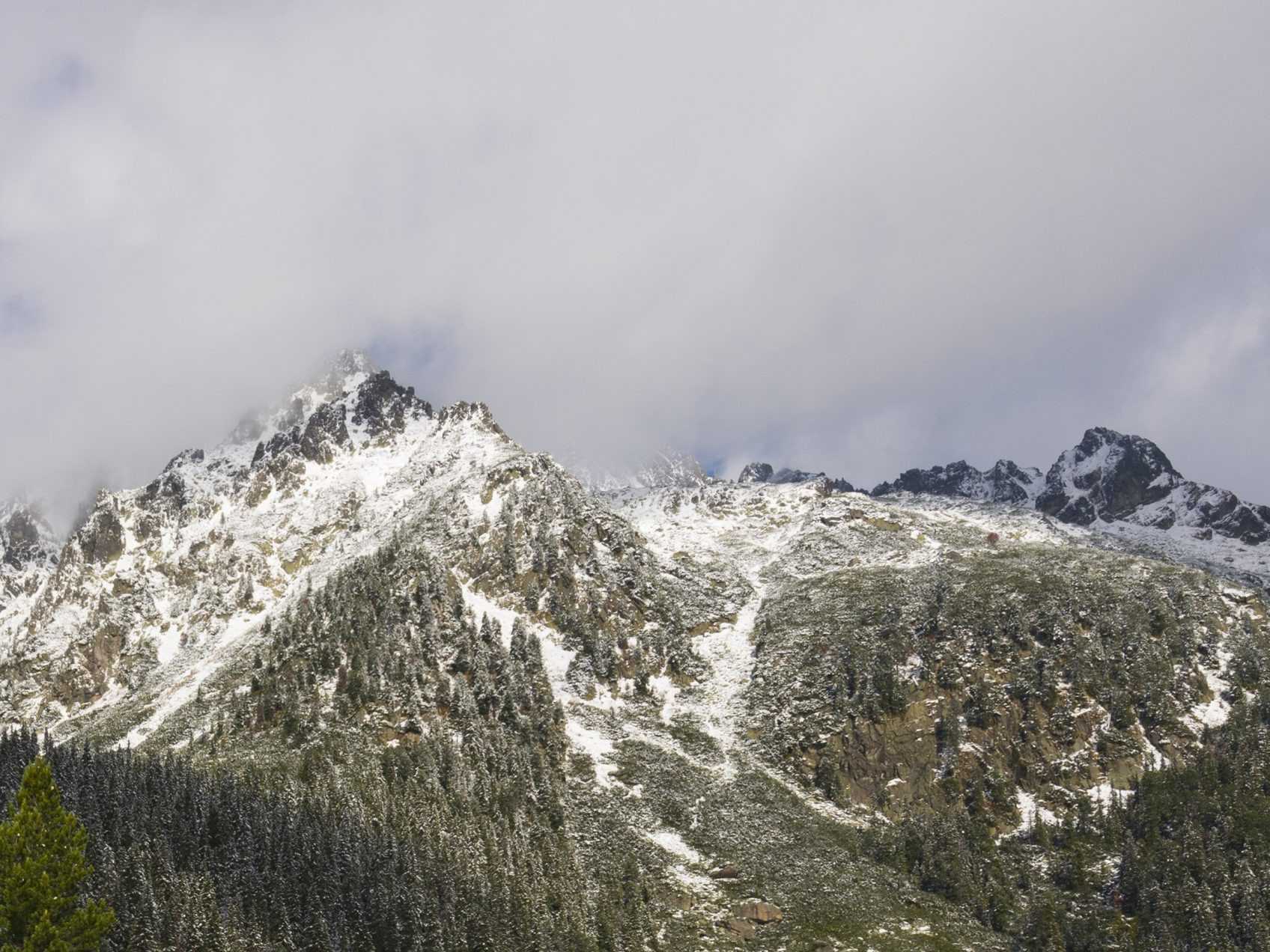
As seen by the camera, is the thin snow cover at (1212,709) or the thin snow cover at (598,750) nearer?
the thin snow cover at (598,750)

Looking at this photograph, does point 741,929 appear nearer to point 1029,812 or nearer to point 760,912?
point 760,912

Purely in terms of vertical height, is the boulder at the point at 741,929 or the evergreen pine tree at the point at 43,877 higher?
the evergreen pine tree at the point at 43,877

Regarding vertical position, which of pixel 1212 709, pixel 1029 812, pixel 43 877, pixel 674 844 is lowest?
pixel 43 877

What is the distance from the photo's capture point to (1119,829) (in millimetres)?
159500

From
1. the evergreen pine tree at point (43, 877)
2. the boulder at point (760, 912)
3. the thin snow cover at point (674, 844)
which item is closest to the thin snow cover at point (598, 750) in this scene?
the thin snow cover at point (674, 844)

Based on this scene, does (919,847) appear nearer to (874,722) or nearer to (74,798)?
(874,722)

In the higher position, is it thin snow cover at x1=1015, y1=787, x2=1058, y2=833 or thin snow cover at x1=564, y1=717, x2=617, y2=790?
thin snow cover at x1=564, y1=717, x2=617, y2=790

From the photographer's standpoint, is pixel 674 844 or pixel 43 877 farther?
pixel 674 844

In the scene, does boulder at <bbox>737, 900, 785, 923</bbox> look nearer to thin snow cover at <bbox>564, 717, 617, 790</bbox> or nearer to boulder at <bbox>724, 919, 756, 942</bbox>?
boulder at <bbox>724, 919, 756, 942</bbox>

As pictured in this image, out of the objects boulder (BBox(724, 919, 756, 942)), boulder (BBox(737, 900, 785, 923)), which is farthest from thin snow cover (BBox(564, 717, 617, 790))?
boulder (BBox(724, 919, 756, 942))

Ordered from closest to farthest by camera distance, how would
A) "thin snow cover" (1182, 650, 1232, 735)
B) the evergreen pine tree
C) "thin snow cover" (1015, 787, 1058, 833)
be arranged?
the evergreen pine tree
"thin snow cover" (1015, 787, 1058, 833)
"thin snow cover" (1182, 650, 1232, 735)

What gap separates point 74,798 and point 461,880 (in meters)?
57.8

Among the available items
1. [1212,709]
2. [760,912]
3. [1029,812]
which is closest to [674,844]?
[760,912]

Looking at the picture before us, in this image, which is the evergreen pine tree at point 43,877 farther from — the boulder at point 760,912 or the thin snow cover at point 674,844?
the thin snow cover at point 674,844
